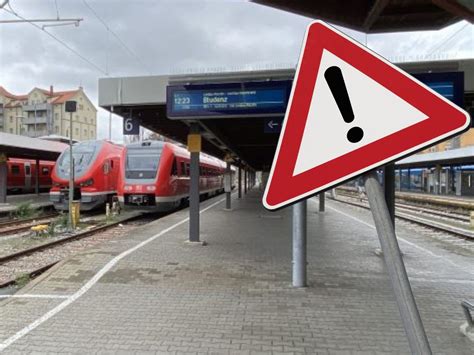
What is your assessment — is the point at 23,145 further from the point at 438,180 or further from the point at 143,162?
the point at 438,180

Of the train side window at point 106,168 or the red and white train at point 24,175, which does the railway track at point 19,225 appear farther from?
the red and white train at point 24,175

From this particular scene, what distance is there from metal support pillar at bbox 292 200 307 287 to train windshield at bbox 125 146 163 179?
34.7 feet

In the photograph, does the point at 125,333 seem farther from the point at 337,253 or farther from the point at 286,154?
the point at 337,253

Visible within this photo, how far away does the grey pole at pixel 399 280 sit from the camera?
1672mm

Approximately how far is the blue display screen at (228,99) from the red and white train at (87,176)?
35.8ft

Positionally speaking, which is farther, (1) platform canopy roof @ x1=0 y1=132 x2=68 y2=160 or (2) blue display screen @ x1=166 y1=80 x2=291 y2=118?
(1) platform canopy roof @ x1=0 y1=132 x2=68 y2=160

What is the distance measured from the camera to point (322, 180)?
1.86 metres

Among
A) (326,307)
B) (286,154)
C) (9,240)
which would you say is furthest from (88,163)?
(286,154)

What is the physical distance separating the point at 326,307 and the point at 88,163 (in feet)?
48.6

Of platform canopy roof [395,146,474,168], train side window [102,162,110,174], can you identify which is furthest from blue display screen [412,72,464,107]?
platform canopy roof [395,146,474,168]

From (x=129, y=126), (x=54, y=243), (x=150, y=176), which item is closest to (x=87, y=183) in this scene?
(x=150, y=176)

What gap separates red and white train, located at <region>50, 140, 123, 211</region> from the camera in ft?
57.9

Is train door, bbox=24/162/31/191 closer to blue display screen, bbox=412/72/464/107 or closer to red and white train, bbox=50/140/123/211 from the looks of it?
red and white train, bbox=50/140/123/211

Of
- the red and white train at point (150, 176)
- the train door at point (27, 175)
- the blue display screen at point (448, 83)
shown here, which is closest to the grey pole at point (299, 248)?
the blue display screen at point (448, 83)
